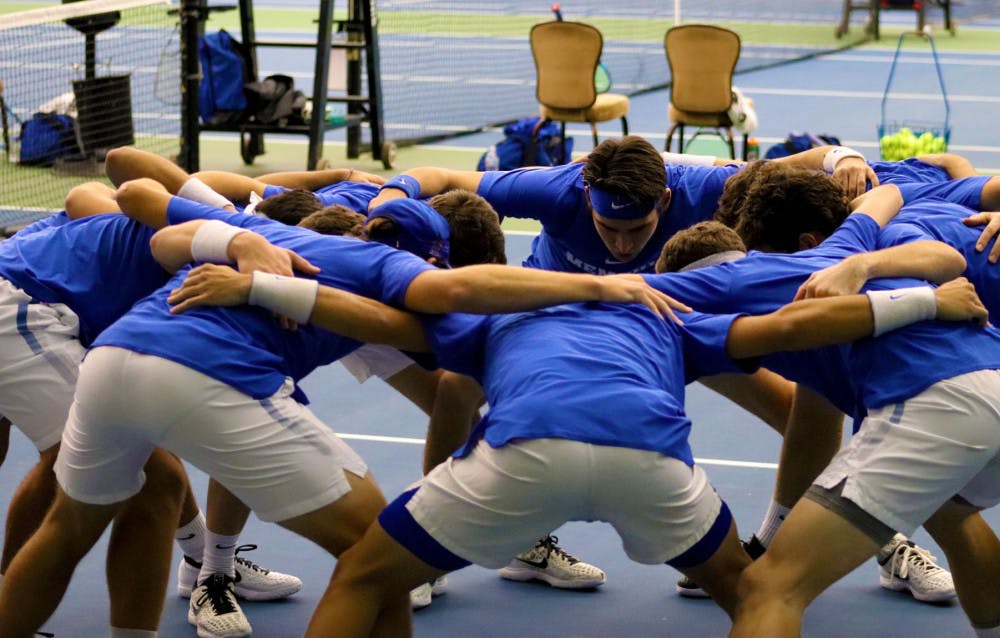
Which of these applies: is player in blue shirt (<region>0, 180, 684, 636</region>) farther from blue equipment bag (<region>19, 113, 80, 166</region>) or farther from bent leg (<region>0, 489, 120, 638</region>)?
blue equipment bag (<region>19, 113, 80, 166</region>)

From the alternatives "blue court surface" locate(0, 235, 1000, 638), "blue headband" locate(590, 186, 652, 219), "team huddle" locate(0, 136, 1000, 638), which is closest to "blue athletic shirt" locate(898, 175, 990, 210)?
"team huddle" locate(0, 136, 1000, 638)

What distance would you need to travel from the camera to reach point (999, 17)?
83.3 ft

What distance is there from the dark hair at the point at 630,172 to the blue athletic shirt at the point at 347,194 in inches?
33.0

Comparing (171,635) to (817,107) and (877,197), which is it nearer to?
(877,197)

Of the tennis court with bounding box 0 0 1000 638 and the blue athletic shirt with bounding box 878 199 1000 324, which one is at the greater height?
the blue athletic shirt with bounding box 878 199 1000 324

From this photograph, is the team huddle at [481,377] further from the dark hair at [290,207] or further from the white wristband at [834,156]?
the white wristband at [834,156]

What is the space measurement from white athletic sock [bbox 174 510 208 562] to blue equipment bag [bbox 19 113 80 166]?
8.03 metres

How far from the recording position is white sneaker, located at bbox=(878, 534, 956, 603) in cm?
524

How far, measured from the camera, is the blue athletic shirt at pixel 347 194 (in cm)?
541

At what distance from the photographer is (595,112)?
1285 cm

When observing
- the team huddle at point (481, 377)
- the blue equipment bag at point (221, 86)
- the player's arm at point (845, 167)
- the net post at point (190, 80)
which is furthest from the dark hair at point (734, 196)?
the blue equipment bag at point (221, 86)

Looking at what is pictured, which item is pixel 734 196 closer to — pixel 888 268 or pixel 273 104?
pixel 888 268

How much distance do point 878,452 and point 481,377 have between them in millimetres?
1124

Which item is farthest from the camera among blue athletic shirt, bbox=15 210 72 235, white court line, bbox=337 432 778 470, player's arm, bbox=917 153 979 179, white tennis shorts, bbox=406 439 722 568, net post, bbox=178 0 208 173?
net post, bbox=178 0 208 173
